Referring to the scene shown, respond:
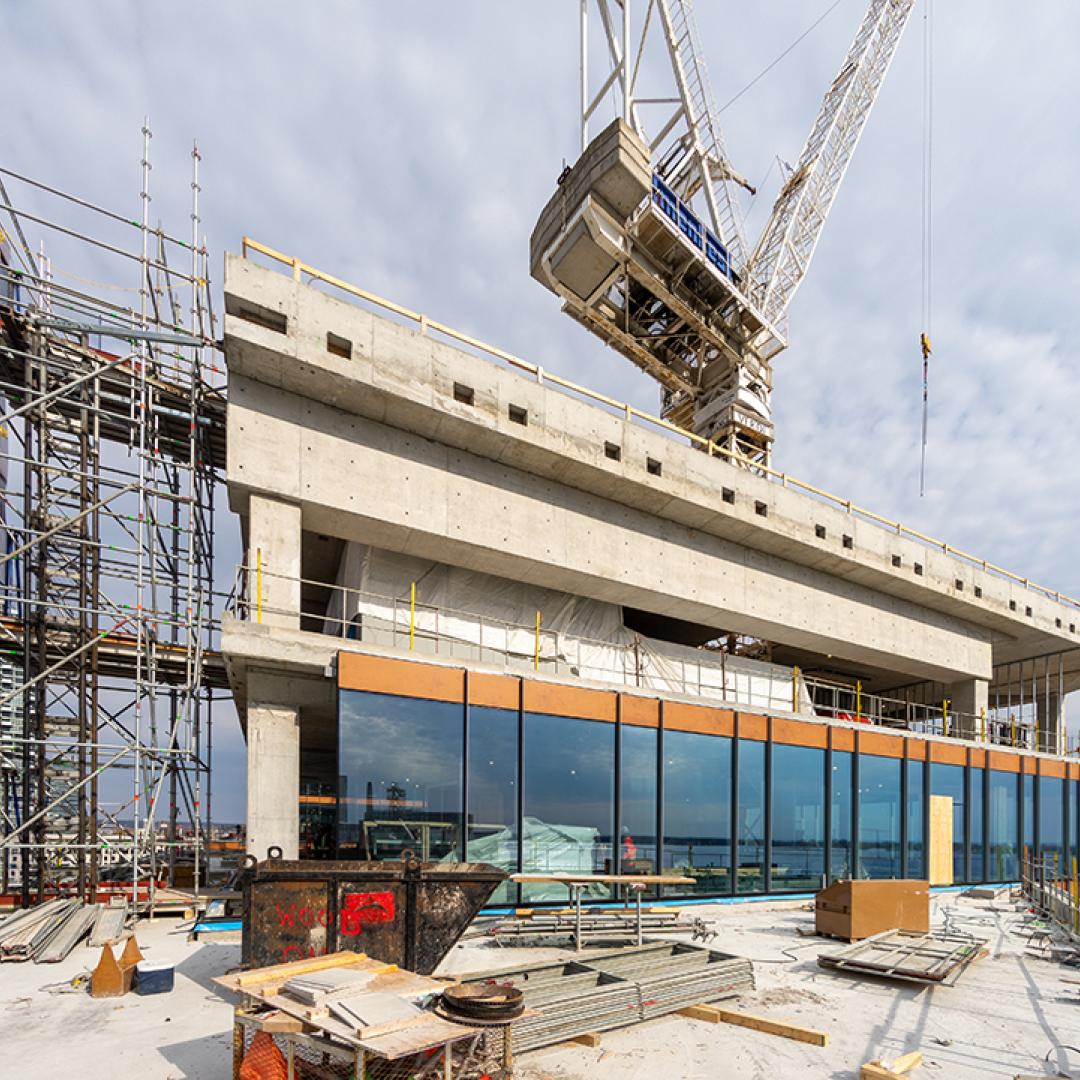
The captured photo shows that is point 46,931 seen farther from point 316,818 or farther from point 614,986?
point 316,818

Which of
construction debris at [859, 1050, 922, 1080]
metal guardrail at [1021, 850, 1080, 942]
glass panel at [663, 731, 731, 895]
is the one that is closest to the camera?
construction debris at [859, 1050, 922, 1080]

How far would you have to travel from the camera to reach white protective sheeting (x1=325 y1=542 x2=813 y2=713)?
1662 centimetres

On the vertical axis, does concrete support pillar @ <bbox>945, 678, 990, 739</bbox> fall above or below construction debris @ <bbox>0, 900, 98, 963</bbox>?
above

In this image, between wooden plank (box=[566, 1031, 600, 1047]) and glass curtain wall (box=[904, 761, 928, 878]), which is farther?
glass curtain wall (box=[904, 761, 928, 878])

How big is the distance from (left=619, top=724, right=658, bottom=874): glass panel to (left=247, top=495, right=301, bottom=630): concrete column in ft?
25.3

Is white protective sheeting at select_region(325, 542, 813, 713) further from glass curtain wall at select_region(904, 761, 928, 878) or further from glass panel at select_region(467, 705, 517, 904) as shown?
glass curtain wall at select_region(904, 761, 928, 878)

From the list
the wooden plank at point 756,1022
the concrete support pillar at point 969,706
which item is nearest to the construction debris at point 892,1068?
the wooden plank at point 756,1022

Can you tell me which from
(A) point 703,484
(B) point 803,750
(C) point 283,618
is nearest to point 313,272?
(C) point 283,618

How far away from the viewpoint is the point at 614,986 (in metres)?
7.74

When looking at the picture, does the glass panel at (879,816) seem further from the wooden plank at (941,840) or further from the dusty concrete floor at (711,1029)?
the dusty concrete floor at (711,1029)

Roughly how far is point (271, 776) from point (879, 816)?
16693mm

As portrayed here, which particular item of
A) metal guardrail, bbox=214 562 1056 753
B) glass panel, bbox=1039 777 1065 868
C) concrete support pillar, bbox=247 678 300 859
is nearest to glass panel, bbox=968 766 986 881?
metal guardrail, bbox=214 562 1056 753

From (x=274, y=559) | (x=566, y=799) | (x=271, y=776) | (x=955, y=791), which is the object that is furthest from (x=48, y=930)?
(x=955, y=791)

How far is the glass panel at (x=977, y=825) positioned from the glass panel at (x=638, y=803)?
13698mm
